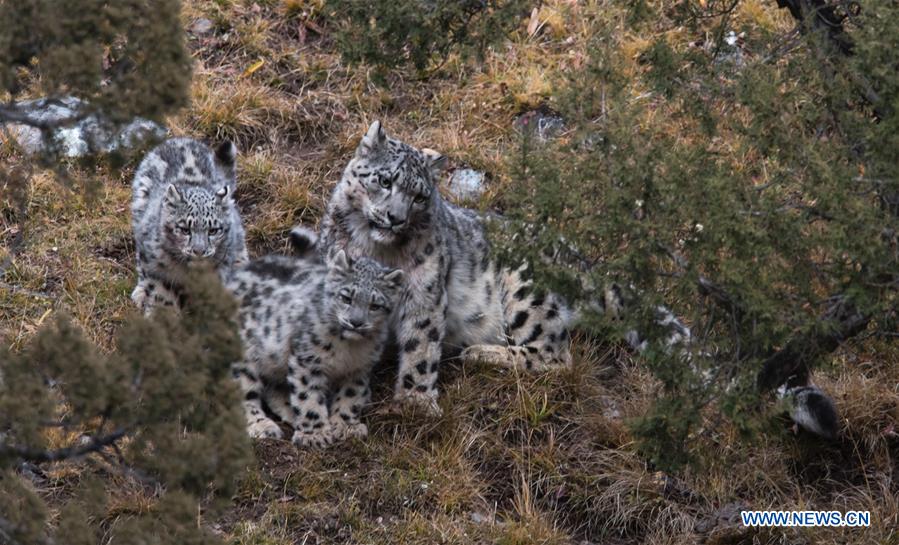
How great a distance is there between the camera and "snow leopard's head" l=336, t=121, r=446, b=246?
30.7ft

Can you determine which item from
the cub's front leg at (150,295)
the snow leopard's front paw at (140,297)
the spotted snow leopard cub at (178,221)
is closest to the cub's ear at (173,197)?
the spotted snow leopard cub at (178,221)

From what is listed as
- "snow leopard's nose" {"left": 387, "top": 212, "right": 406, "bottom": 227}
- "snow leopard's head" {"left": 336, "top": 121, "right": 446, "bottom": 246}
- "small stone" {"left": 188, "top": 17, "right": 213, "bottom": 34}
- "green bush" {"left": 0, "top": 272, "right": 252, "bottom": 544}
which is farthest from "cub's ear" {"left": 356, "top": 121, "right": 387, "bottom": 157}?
"green bush" {"left": 0, "top": 272, "right": 252, "bottom": 544}

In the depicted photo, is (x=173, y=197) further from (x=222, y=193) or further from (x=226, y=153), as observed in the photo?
(x=226, y=153)

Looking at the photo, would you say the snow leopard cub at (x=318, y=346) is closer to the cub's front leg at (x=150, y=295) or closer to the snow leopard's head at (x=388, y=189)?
the snow leopard's head at (x=388, y=189)

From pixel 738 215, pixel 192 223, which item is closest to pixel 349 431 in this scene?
pixel 192 223

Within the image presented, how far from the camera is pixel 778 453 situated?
875 cm

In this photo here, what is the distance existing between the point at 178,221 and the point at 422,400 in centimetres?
205

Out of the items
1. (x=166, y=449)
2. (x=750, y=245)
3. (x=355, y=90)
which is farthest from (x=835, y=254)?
(x=355, y=90)

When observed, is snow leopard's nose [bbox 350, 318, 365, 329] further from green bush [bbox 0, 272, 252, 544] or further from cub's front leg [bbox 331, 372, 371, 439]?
green bush [bbox 0, 272, 252, 544]

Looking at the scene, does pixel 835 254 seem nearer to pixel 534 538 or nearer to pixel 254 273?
pixel 534 538

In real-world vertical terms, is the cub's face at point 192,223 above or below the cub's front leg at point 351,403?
above

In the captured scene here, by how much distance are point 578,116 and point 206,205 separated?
345 cm

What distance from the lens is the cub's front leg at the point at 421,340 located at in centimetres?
921

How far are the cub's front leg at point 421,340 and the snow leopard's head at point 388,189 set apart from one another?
0.42 metres
